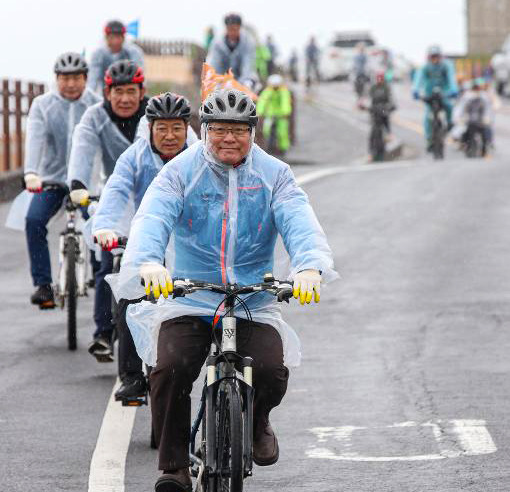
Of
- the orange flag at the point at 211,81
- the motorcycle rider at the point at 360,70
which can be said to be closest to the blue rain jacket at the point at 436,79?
the orange flag at the point at 211,81

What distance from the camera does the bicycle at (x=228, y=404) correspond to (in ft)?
20.0

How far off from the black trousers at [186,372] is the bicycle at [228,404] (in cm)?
18

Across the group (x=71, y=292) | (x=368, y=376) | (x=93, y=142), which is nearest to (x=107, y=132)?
(x=93, y=142)

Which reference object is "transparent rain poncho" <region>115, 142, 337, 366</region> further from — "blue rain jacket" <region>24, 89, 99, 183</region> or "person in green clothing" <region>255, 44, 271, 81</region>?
"person in green clothing" <region>255, 44, 271, 81</region>

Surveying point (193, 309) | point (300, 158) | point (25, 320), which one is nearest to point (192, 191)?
point (193, 309)

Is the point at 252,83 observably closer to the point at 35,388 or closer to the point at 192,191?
the point at 35,388

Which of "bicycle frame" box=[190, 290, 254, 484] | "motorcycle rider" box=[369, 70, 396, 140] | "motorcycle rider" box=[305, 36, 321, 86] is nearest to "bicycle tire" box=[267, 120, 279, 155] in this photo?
"motorcycle rider" box=[369, 70, 396, 140]

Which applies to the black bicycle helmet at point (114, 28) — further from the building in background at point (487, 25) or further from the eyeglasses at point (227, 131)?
the building in background at point (487, 25)

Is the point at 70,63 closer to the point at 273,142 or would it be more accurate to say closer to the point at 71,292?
the point at 71,292

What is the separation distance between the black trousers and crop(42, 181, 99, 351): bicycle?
4896mm

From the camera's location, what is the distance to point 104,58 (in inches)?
632

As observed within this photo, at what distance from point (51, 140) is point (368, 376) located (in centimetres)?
Result: 325

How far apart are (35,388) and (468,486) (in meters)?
3.63

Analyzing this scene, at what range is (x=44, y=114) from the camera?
1211 cm
